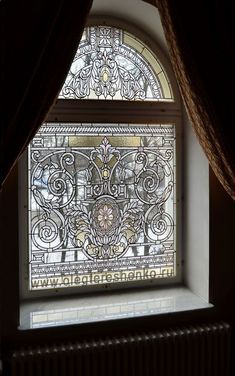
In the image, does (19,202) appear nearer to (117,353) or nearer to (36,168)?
(36,168)

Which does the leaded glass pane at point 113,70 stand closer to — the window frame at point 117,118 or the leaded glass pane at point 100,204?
the window frame at point 117,118

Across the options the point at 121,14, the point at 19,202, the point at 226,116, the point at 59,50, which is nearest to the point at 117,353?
the point at 19,202

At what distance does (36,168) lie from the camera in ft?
8.28

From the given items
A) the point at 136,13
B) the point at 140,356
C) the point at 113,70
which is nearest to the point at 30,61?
the point at 113,70

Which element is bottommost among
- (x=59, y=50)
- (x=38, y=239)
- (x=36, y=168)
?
(x=38, y=239)

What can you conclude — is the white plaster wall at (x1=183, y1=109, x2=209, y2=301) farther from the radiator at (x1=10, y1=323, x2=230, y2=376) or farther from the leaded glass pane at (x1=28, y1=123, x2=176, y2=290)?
the radiator at (x1=10, y1=323, x2=230, y2=376)

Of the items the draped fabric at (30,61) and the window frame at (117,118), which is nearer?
the draped fabric at (30,61)

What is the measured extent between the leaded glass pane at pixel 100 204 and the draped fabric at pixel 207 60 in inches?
17.9

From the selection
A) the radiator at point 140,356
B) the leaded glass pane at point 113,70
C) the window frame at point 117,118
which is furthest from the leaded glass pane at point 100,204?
the radiator at point 140,356

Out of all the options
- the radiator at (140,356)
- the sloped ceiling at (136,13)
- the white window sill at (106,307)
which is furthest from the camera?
the sloped ceiling at (136,13)

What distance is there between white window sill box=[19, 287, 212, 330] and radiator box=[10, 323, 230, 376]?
4.4 inches

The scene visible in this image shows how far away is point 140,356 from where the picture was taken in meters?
2.35

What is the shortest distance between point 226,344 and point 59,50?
1.65 m

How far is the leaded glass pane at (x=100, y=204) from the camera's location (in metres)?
2.54
